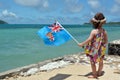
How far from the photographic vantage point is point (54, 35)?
8.05 meters

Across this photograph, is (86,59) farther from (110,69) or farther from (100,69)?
(100,69)

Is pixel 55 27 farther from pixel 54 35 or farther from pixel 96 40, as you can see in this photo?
pixel 96 40

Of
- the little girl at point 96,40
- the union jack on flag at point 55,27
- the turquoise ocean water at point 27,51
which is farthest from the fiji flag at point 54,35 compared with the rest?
the turquoise ocean water at point 27,51

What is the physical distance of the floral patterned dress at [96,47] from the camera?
298 inches

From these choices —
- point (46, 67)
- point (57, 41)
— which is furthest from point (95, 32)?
point (46, 67)

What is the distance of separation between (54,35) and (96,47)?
112 cm

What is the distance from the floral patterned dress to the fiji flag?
0.72 metres

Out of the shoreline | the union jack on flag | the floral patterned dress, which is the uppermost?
the union jack on flag

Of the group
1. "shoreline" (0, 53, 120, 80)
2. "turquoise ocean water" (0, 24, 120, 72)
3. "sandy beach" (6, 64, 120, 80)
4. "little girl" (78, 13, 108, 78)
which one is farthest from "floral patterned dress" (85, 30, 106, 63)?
"turquoise ocean water" (0, 24, 120, 72)

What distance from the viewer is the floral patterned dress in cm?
756

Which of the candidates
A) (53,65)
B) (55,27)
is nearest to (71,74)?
(55,27)

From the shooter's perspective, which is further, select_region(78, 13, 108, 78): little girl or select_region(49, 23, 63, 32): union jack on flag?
select_region(49, 23, 63, 32): union jack on flag

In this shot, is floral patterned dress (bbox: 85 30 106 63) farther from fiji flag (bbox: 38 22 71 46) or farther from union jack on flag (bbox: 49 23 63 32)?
union jack on flag (bbox: 49 23 63 32)

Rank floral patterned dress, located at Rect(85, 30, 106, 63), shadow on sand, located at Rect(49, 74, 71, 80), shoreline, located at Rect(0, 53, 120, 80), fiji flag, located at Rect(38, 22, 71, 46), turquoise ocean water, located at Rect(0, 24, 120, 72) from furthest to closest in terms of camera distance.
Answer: turquoise ocean water, located at Rect(0, 24, 120, 72)
shoreline, located at Rect(0, 53, 120, 80)
shadow on sand, located at Rect(49, 74, 71, 80)
fiji flag, located at Rect(38, 22, 71, 46)
floral patterned dress, located at Rect(85, 30, 106, 63)
